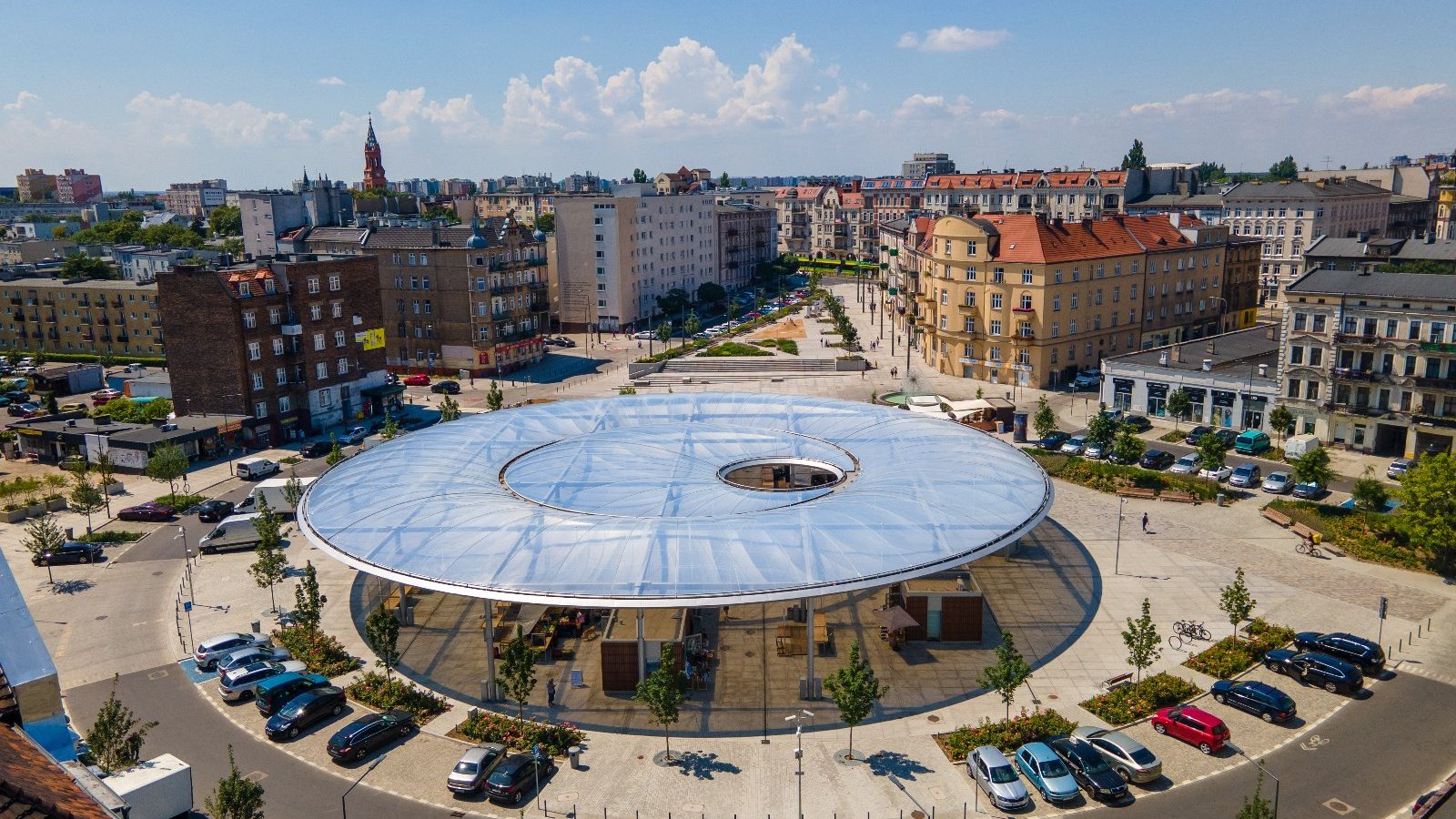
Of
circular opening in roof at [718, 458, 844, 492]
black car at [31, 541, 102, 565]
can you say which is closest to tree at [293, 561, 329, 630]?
circular opening in roof at [718, 458, 844, 492]

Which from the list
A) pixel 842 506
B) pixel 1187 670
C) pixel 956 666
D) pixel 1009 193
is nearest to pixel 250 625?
pixel 842 506

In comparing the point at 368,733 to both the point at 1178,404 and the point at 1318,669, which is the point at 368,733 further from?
the point at 1178,404

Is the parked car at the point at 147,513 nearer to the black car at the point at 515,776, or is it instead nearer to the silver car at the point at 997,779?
the black car at the point at 515,776

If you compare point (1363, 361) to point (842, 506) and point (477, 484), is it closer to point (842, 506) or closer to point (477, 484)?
point (842, 506)

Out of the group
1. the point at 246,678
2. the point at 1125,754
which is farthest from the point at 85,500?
the point at 1125,754

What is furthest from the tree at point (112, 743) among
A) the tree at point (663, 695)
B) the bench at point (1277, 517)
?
the bench at point (1277, 517)
